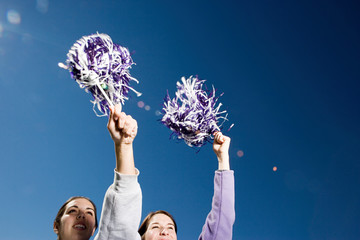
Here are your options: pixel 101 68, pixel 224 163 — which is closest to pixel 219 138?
pixel 224 163

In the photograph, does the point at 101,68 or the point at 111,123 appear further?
the point at 101,68

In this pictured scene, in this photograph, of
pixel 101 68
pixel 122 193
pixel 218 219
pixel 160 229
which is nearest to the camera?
pixel 122 193

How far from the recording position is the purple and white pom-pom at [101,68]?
275 cm

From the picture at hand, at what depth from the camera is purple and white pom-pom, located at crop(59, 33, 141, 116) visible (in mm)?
2750

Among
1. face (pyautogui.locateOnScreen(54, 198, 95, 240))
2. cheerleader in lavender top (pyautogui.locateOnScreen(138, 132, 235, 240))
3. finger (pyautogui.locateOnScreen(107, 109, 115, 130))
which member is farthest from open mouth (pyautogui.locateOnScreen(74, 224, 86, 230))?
finger (pyautogui.locateOnScreen(107, 109, 115, 130))

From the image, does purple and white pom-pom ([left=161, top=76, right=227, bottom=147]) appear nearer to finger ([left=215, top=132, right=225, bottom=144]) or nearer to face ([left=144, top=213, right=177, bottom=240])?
finger ([left=215, top=132, right=225, bottom=144])

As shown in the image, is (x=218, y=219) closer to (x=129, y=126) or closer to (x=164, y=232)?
(x=164, y=232)

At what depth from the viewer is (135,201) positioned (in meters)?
2.38

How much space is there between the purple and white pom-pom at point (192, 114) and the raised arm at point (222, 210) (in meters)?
0.51

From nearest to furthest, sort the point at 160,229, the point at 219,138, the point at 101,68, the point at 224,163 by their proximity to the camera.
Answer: the point at 101,68 → the point at 160,229 → the point at 224,163 → the point at 219,138

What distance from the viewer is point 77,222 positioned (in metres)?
3.46

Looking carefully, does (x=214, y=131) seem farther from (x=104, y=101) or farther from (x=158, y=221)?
(x=104, y=101)

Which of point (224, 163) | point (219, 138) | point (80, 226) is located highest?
point (219, 138)

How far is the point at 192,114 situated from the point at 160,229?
54.0 inches
